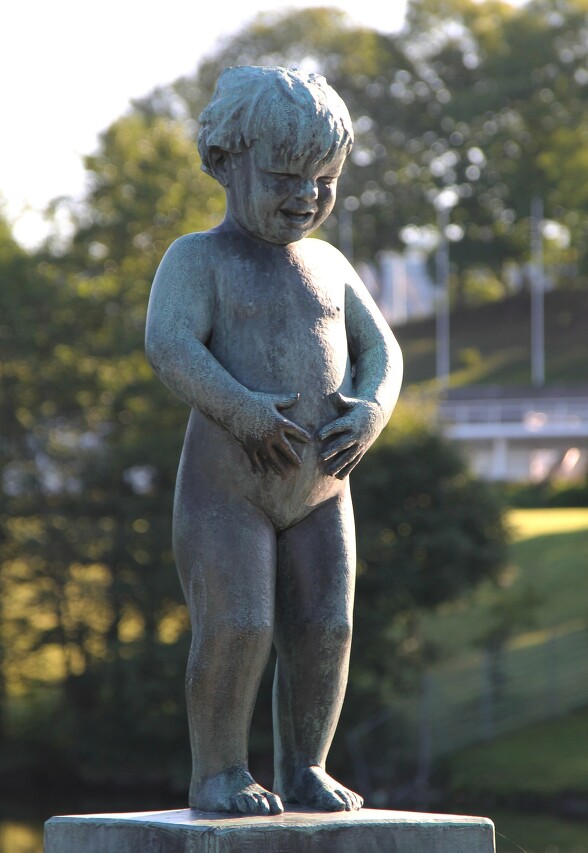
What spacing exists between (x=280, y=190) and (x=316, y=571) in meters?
1.26

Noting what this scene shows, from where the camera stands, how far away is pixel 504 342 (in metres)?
60.0

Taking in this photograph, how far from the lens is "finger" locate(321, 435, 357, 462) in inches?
210

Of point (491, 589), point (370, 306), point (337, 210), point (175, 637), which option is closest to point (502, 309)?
point (337, 210)

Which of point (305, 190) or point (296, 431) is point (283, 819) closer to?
point (296, 431)

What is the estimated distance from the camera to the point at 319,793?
539 centimetres

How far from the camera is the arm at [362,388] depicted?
535 centimetres

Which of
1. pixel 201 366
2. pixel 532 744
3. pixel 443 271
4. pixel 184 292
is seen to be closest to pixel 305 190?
pixel 184 292

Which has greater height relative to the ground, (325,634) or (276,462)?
(276,462)

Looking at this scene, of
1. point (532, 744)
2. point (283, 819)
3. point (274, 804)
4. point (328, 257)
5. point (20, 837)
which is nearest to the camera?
point (283, 819)

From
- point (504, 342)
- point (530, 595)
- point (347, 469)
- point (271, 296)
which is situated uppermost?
point (504, 342)

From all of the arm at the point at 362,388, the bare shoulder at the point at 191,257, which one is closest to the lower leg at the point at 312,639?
the arm at the point at 362,388

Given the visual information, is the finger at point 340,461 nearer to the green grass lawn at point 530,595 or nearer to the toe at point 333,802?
the toe at point 333,802

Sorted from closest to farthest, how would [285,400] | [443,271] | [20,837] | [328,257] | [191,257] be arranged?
[285,400] → [191,257] → [328,257] → [20,837] → [443,271]

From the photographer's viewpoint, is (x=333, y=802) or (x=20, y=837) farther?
(x=20, y=837)
